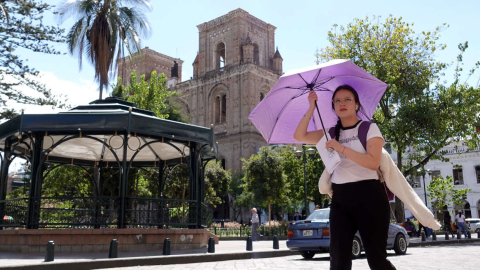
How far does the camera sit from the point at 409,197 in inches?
137

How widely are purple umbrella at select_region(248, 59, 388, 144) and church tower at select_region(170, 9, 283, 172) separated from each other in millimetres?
46072

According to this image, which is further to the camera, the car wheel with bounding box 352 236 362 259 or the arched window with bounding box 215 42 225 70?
the arched window with bounding box 215 42 225 70

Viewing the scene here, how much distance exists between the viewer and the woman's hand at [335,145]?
3428 mm

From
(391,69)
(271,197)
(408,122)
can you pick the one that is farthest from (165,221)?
(271,197)

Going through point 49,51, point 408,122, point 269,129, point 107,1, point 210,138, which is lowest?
point 269,129

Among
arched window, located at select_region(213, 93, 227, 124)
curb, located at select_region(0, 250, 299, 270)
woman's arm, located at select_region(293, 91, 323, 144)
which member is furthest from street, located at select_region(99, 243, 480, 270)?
arched window, located at select_region(213, 93, 227, 124)

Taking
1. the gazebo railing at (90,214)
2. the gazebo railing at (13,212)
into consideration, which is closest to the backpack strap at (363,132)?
the gazebo railing at (90,214)

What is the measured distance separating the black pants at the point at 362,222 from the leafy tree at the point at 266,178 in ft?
93.6

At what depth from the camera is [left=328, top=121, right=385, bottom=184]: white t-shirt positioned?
344 centimetres

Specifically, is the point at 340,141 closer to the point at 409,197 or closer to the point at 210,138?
the point at 409,197

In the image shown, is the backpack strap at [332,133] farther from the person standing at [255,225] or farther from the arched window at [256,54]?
the arched window at [256,54]

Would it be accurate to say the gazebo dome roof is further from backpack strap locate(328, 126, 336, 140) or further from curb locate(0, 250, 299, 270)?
backpack strap locate(328, 126, 336, 140)

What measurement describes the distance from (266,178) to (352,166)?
28914 mm

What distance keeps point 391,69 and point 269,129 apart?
2215 cm
